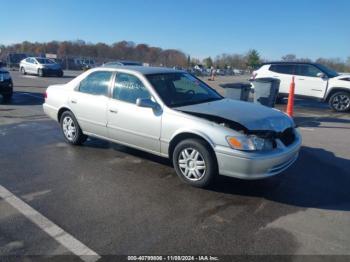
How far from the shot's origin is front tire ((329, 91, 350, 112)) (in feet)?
38.4

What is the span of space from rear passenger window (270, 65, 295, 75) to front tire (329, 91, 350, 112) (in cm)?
182

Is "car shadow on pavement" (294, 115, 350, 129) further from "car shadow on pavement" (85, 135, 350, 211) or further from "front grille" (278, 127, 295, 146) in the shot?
"front grille" (278, 127, 295, 146)

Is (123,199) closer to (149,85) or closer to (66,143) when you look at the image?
(149,85)

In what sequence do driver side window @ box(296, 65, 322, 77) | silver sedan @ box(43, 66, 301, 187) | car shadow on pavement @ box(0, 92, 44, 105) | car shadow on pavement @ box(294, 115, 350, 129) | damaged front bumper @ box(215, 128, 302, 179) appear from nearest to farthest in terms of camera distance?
damaged front bumper @ box(215, 128, 302, 179), silver sedan @ box(43, 66, 301, 187), car shadow on pavement @ box(294, 115, 350, 129), car shadow on pavement @ box(0, 92, 44, 105), driver side window @ box(296, 65, 322, 77)

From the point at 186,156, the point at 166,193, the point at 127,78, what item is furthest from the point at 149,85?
the point at 166,193

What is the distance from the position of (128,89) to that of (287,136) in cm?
257

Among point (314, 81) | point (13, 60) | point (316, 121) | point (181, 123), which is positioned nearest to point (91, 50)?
point (13, 60)

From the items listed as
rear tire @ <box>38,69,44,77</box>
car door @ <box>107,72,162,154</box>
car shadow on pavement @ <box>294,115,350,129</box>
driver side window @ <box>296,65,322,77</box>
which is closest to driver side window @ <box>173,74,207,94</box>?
car door @ <box>107,72,162,154</box>

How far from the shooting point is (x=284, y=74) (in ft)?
42.4

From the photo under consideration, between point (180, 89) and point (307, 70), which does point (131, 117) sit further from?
point (307, 70)

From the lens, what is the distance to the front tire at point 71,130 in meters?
6.18

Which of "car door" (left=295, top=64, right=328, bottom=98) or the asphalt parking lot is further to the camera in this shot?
"car door" (left=295, top=64, right=328, bottom=98)

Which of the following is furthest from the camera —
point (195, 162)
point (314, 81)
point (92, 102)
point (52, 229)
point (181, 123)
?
point (314, 81)

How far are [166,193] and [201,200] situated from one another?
487 millimetres
